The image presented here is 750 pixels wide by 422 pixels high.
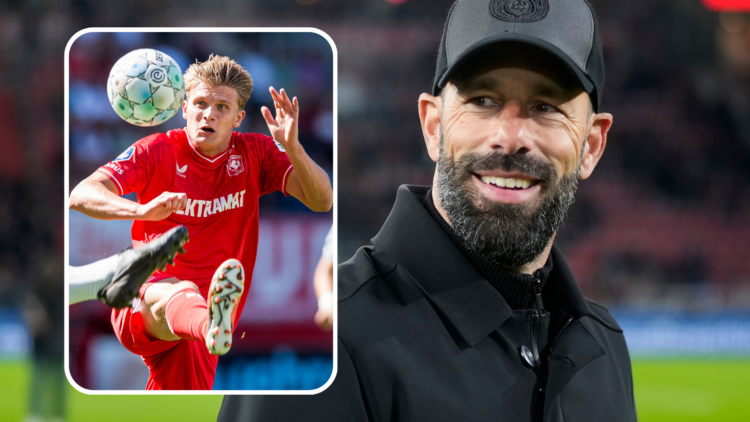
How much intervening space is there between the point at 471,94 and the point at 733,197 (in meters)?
9.47

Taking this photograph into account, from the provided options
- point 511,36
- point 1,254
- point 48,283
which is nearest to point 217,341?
point 511,36

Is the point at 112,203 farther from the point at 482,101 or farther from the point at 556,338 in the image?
the point at 556,338

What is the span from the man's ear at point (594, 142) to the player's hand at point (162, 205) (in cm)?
63

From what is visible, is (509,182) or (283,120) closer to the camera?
(283,120)

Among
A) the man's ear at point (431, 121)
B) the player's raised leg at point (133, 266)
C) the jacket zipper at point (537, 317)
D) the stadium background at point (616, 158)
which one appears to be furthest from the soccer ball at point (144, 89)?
the stadium background at point (616, 158)

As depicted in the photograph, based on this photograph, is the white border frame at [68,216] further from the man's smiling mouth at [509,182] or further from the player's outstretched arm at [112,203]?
the man's smiling mouth at [509,182]

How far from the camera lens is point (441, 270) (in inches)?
37.9

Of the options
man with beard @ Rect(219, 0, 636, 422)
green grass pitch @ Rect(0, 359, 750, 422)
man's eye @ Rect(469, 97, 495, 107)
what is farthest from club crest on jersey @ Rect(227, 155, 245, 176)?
→ green grass pitch @ Rect(0, 359, 750, 422)

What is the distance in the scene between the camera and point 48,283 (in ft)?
17.9

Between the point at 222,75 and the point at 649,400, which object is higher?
the point at 222,75

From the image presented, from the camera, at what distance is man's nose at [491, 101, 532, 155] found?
0.91 m

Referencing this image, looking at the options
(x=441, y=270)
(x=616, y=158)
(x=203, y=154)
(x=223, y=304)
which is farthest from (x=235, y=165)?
(x=616, y=158)

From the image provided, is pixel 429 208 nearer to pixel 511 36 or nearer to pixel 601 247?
pixel 511 36

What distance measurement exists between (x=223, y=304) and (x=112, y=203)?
5.7 inches
